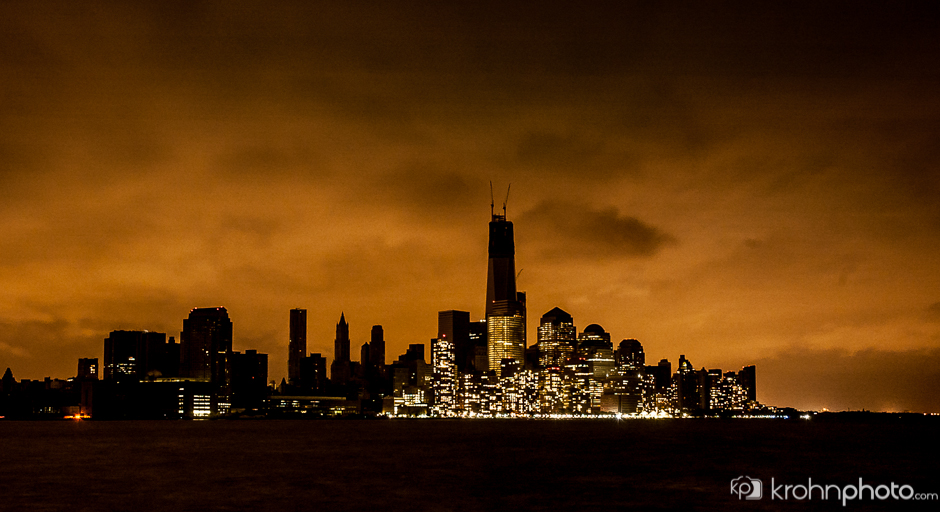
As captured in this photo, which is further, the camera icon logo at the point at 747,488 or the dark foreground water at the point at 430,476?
the camera icon logo at the point at 747,488

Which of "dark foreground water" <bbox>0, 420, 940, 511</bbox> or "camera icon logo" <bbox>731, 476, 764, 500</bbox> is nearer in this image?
"dark foreground water" <bbox>0, 420, 940, 511</bbox>

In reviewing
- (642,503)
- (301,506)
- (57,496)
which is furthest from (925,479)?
(57,496)

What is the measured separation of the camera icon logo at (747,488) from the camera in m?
79.8

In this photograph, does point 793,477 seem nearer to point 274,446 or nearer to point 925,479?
point 925,479

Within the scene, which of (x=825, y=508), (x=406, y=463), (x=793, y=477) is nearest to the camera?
(x=825, y=508)

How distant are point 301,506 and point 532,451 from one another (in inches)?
2998

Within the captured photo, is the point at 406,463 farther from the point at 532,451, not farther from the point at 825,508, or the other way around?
the point at 825,508

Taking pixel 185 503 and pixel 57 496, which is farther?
pixel 57 496

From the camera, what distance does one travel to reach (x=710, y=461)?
4779 inches

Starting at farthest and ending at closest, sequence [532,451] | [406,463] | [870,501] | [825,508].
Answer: [532,451], [406,463], [870,501], [825,508]

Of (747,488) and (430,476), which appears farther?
(430,476)

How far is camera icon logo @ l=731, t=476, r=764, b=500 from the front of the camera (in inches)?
3140

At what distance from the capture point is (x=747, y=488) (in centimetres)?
8794

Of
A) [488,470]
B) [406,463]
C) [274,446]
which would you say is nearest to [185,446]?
[274,446]
